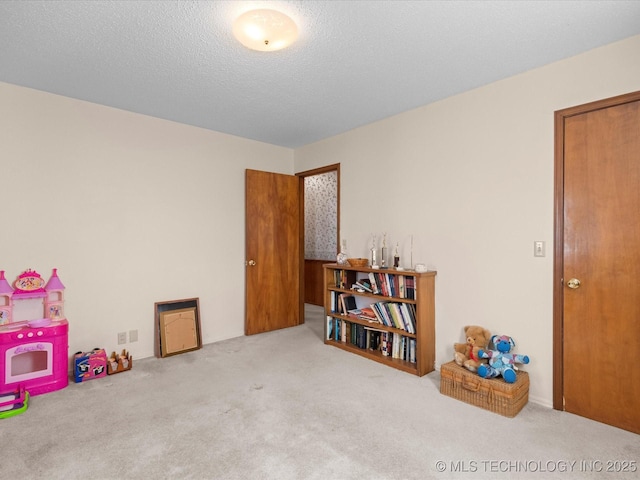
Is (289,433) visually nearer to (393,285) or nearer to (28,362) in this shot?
(393,285)

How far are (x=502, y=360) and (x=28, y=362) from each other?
3.58 metres

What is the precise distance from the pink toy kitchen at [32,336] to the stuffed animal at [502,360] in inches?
126

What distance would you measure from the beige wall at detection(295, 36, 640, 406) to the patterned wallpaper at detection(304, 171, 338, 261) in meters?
2.23

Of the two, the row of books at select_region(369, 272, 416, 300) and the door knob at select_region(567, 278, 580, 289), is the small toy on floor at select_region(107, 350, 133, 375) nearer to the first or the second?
the row of books at select_region(369, 272, 416, 300)

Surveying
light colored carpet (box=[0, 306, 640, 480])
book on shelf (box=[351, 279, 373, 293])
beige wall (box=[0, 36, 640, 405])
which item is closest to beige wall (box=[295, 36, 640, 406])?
beige wall (box=[0, 36, 640, 405])

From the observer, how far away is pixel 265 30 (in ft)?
6.25

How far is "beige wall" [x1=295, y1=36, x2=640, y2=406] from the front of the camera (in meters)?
2.39

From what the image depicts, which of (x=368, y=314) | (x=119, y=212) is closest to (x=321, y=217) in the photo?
(x=368, y=314)

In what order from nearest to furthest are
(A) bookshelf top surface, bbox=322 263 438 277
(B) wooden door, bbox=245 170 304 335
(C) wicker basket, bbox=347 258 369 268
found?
(A) bookshelf top surface, bbox=322 263 438 277 → (C) wicker basket, bbox=347 258 369 268 → (B) wooden door, bbox=245 170 304 335

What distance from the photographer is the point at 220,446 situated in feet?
6.26

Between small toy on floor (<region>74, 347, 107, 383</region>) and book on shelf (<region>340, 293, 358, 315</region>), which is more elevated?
book on shelf (<region>340, 293, 358, 315</region>)

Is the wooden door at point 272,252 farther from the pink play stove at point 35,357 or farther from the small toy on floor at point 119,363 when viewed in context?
the pink play stove at point 35,357

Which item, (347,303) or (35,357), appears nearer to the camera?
(35,357)

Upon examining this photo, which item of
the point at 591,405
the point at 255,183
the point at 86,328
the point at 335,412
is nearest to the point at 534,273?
the point at 591,405
